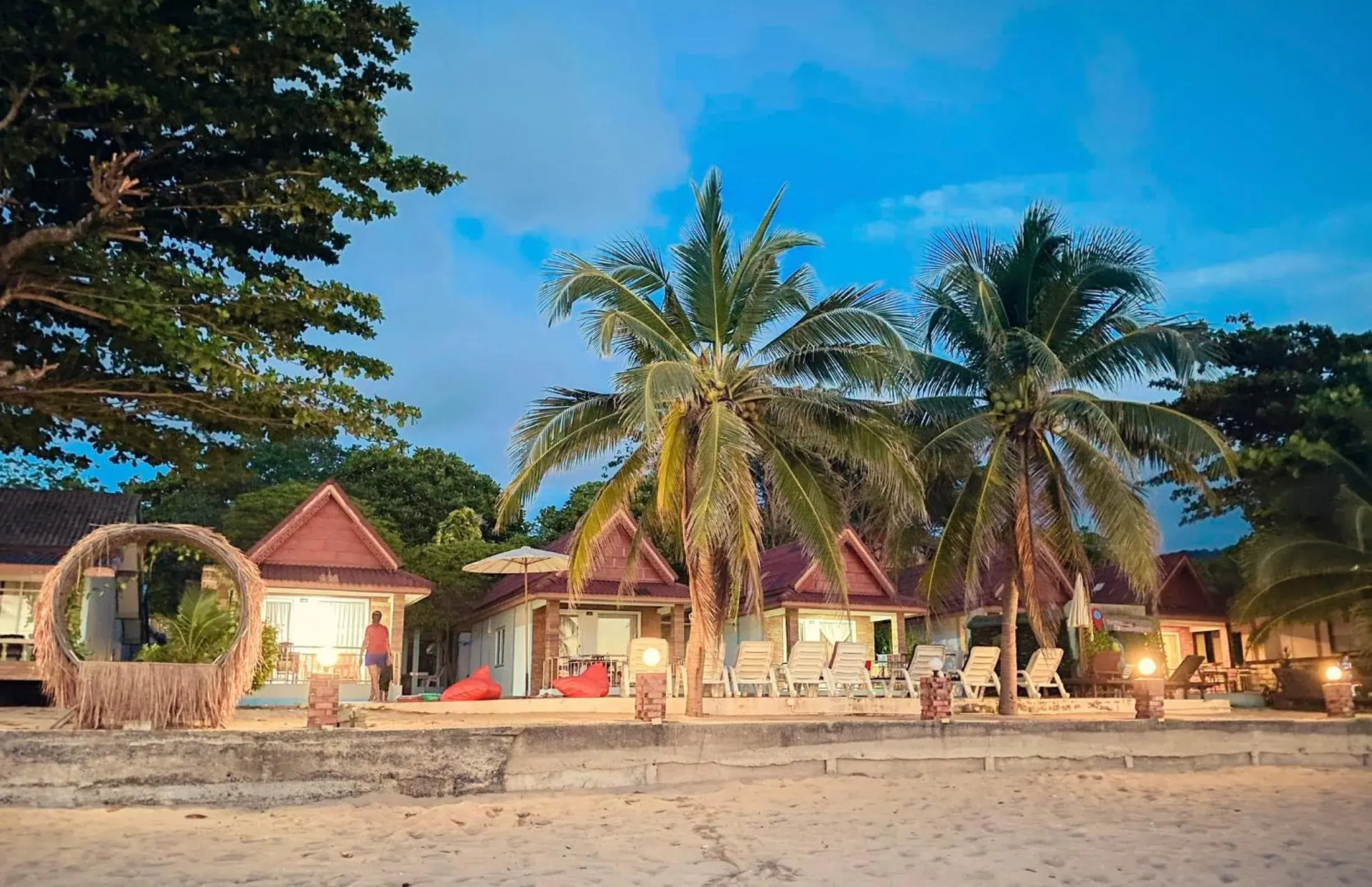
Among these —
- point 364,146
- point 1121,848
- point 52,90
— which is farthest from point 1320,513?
point 52,90

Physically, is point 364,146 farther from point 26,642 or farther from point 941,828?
point 26,642

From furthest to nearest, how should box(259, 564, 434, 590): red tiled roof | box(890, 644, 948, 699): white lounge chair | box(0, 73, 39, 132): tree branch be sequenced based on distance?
box(259, 564, 434, 590): red tiled roof, box(890, 644, 948, 699): white lounge chair, box(0, 73, 39, 132): tree branch

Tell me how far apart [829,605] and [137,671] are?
53.8ft

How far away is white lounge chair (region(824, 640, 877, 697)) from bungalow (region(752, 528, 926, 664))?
21.4 feet

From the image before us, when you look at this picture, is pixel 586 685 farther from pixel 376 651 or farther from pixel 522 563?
pixel 376 651

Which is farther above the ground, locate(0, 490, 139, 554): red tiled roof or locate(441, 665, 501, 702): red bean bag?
locate(0, 490, 139, 554): red tiled roof

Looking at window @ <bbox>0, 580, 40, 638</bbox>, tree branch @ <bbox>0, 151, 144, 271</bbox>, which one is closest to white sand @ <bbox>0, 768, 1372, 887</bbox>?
tree branch @ <bbox>0, 151, 144, 271</bbox>

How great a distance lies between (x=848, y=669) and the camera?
16.7 m

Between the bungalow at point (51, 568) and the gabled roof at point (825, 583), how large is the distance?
43.1 feet

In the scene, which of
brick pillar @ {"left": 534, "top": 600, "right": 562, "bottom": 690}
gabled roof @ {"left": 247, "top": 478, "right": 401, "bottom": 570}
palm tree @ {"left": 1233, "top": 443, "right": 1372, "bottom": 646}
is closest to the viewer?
palm tree @ {"left": 1233, "top": 443, "right": 1372, "bottom": 646}

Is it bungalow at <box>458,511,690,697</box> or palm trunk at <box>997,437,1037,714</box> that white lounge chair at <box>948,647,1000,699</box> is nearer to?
palm trunk at <box>997,437,1037,714</box>

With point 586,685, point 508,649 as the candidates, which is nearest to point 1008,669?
point 586,685

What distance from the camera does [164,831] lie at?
7.29 meters

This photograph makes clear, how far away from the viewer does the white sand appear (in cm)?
646
